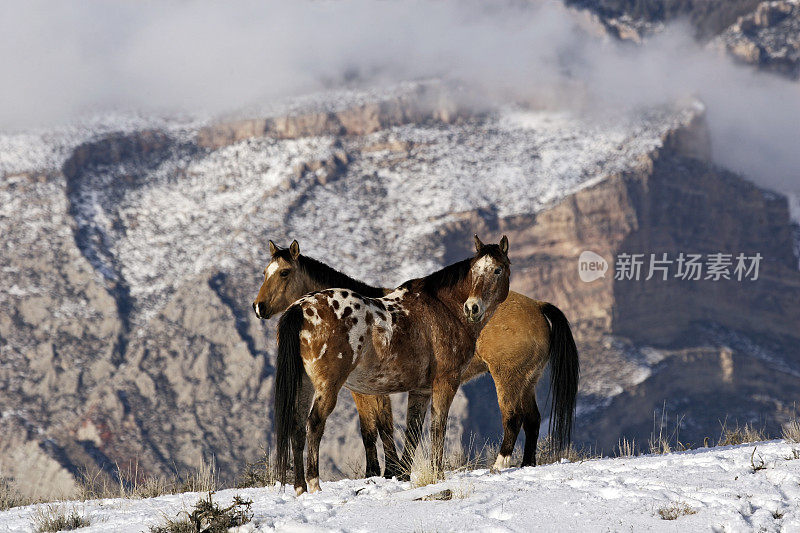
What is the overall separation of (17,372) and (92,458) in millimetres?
25732

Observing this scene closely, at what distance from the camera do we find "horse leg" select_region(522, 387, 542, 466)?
487 inches

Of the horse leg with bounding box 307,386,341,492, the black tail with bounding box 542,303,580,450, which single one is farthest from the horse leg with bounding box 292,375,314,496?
the black tail with bounding box 542,303,580,450

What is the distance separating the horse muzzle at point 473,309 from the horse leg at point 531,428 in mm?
2736

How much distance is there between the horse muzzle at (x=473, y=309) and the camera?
33.6 ft

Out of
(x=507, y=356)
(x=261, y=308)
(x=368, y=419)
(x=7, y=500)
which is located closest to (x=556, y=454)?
(x=507, y=356)

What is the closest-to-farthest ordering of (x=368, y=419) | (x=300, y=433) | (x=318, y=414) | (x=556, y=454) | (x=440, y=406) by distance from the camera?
(x=318, y=414), (x=300, y=433), (x=440, y=406), (x=368, y=419), (x=556, y=454)

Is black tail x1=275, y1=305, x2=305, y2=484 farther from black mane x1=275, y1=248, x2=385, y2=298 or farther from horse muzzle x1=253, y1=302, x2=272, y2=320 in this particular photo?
black mane x1=275, y1=248, x2=385, y2=298

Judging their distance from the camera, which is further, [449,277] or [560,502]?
[449,277]

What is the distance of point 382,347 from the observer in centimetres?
985

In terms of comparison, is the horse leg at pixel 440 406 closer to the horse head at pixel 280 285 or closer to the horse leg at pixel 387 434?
the horse leg at pixel 387 434

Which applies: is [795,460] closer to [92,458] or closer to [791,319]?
[92,458]

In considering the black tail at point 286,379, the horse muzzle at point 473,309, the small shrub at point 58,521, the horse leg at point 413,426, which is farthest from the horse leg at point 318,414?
the small shrub at point 58,521

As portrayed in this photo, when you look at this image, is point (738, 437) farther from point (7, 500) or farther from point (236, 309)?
point (236, 309)

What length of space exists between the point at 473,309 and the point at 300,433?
249 cm
